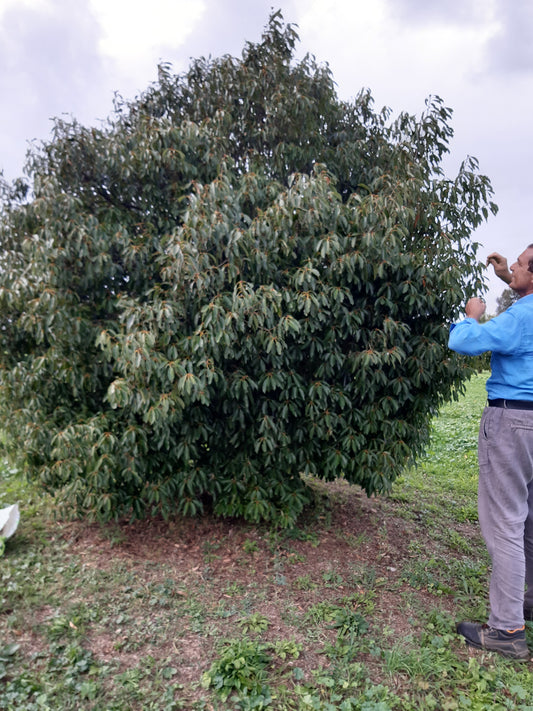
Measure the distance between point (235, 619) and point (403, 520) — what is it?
2.29 m

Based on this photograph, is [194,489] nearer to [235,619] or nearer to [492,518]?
[235,619]

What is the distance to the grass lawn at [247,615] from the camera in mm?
2518

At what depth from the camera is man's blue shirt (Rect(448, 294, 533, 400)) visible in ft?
8.60

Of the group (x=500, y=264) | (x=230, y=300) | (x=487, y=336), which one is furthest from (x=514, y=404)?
(x=230, y=300)

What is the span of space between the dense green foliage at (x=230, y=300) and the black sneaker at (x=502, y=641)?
1156mm

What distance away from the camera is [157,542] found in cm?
404

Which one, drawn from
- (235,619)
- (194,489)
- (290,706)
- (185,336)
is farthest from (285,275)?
(290,706)

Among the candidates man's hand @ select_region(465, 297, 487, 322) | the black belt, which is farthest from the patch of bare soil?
man's hand @ select_region(465, 297, 487, 322)

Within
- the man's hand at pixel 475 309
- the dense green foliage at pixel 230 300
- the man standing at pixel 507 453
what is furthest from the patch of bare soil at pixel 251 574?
the man's hand at pixel 475 309

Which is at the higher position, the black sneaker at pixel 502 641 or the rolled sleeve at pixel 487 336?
the rolled sleeve at pixel 487 336

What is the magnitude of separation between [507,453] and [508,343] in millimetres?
581

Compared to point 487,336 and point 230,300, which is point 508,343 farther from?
point 230,300

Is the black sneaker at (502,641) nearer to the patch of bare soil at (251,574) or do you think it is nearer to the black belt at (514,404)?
the patch of bare soil at (251,574)

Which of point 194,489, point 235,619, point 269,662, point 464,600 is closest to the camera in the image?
point 269,662
